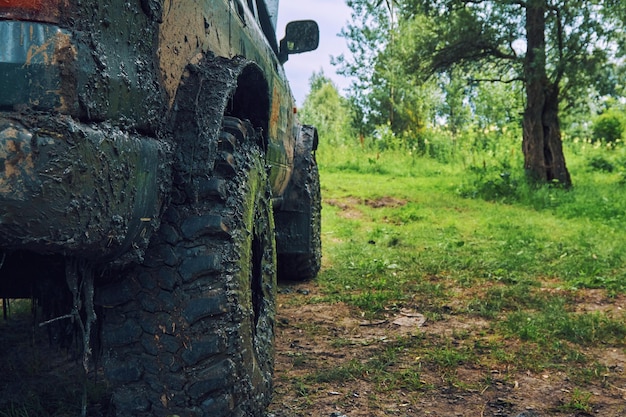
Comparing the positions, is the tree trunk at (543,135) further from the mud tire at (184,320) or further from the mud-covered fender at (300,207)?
the mud tire at (184,320)

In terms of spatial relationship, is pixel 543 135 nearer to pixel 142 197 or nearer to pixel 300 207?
pixel 300 207

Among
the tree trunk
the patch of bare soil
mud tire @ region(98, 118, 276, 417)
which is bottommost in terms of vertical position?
the patch of bare soil

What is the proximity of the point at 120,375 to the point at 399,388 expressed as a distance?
4.43ft

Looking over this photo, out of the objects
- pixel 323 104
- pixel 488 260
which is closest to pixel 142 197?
pixel 488 260

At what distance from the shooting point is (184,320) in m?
2.07

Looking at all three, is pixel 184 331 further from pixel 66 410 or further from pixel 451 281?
pixel 451 281

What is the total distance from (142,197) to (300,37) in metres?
3.05

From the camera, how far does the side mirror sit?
4.67m

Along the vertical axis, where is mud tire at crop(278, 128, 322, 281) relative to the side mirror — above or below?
below

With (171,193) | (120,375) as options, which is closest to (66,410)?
(120,375)

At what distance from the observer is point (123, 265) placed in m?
1.95

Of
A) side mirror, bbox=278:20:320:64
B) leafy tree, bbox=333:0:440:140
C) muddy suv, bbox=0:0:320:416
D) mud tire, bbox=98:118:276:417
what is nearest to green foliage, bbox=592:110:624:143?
leafy tree, bbox=333:0:440:140

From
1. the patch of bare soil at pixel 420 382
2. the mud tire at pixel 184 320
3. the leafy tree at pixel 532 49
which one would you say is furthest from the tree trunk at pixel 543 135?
the mud tire at pixel 184 320

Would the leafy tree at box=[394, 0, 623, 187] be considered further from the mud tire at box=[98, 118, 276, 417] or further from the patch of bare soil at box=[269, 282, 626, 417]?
the mud tire at box=[98, 118, 276, 417]
